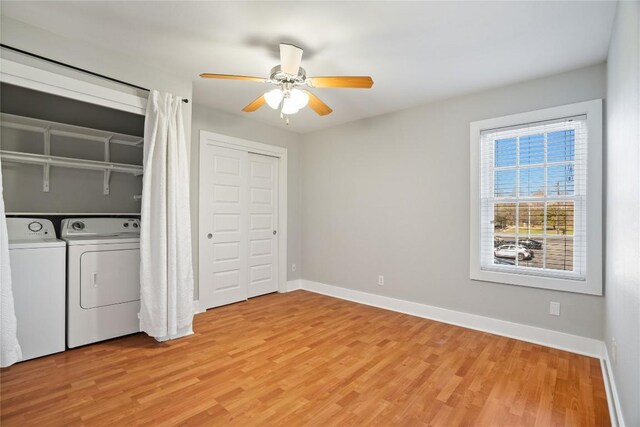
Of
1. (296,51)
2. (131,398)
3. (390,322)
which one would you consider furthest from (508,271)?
(131,398)

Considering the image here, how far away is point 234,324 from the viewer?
3.35 meters

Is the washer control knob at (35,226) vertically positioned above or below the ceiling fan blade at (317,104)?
below

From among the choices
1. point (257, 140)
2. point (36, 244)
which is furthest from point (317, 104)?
point (36, 244)

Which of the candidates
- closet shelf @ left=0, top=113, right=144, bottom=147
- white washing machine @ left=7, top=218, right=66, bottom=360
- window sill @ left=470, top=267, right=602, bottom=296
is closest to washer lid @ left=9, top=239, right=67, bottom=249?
white washing machine @ left=7, top=218, right=66, bottom=360

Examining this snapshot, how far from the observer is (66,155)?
3223 mm

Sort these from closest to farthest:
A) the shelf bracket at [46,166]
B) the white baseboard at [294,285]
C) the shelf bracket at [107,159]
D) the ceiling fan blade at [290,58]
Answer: the ceiling fan blade at [290,58]
the shelf bracket at [46,166]
the shelf bracket at [107,159]
the white baseboard at [294,285]

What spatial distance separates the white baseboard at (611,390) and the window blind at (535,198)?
687 mm

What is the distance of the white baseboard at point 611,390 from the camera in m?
1.73

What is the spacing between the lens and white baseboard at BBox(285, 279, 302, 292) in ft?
16.1

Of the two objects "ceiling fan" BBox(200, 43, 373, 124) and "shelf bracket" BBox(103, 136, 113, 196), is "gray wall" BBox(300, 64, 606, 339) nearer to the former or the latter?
"ceiling fan" BBox(200, 43, 373, 124)

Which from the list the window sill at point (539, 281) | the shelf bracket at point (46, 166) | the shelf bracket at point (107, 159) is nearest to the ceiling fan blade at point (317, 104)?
the window sill at point (539, 281)

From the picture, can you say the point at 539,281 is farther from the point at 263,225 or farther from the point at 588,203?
the point at 263,225

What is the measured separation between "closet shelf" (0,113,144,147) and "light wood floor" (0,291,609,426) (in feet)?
7.17

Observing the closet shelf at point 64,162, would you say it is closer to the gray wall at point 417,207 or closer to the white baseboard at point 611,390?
the gray wall at point 417,207
